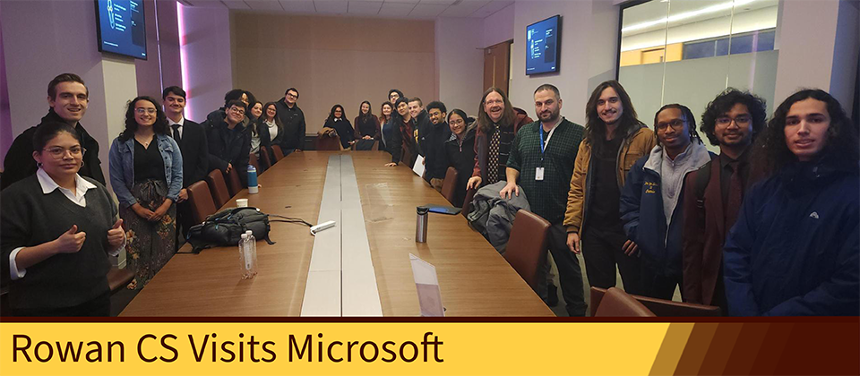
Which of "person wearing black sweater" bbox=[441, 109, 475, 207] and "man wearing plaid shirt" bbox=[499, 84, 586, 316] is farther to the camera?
"person wearing black sweater" bbox=[441, 109, 475, 207]

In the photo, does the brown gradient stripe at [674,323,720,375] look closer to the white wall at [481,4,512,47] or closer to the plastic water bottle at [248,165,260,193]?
the plastic water bottle at [248,165,260,193]

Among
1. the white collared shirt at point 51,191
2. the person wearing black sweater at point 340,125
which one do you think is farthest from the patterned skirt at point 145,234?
the person wearing black sweater at point 340,125

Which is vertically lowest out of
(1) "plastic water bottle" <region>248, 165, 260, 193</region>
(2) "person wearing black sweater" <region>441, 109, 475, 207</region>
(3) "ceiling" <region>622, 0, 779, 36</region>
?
(1) "plastic water bottle" <region>248, 165, 260, 193</region>

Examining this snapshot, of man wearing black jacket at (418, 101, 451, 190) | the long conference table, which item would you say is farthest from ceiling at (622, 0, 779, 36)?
the long conference table

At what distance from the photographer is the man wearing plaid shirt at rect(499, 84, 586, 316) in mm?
2877

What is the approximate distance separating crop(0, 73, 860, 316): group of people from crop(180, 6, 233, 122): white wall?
533cm

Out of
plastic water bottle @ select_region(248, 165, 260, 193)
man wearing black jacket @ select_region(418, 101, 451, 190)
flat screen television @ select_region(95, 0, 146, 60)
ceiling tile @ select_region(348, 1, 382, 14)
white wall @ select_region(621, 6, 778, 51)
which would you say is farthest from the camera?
ceiling tile @ select_region(348, 1, 382, 14)

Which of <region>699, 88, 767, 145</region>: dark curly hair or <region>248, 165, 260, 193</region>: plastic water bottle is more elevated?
<region>699, 88, 767, 145</region>: dark curly hair

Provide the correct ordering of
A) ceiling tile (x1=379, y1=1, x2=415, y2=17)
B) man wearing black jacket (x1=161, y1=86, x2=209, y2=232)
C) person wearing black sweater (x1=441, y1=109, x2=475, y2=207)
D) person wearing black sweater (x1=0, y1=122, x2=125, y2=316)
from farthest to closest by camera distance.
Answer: ceiling tile (x1=379, y1=1, x2=415, y2=17) < person wearing black sweater (x1=441, y1=109, x2=475, y2=207) < man wearing black jacket (x1=161, y1=86, x2=209, y2=232) < person wearing black sweater (x1=0, y1=122, x2=125, y2=316)

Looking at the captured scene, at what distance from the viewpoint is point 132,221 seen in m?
2.99

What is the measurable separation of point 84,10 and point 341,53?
5.91 meters

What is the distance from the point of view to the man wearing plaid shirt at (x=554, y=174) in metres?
2.88

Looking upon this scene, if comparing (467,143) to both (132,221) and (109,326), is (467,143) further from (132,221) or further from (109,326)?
(109,326)

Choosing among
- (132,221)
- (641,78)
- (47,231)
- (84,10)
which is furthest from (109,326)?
(641,78)
